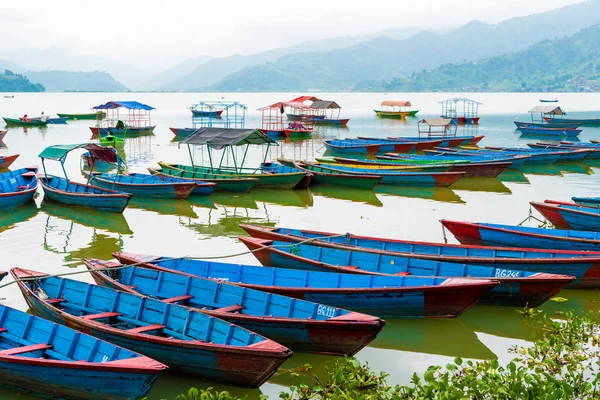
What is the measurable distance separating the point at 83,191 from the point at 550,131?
41900 millimetres

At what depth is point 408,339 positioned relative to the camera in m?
11.5

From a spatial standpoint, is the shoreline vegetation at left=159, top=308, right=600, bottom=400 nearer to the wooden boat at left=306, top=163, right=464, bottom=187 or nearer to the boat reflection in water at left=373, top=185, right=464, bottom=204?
the boat reflection in water at left=373, top=185, right=464, bottom=204

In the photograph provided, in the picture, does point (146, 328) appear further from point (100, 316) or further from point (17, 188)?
point (17, 188)

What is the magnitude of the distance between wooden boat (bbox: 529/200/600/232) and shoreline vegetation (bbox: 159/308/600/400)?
5578 millimetres

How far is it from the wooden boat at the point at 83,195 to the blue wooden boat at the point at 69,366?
38.8 ft

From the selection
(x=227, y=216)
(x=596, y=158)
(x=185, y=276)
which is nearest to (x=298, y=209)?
(x=227, y=216)

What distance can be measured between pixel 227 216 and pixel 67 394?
14138mm

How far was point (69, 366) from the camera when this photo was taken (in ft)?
26.6


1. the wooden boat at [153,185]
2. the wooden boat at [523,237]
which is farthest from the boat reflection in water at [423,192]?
the wooden boat at [523,237]

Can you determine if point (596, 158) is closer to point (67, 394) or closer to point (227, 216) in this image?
point (227, 216)

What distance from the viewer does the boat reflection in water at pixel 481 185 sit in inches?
1100

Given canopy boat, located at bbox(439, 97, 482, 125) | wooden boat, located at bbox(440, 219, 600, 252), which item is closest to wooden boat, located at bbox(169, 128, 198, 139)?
canopy boat, located at bbox(439, 97, 482, 125)

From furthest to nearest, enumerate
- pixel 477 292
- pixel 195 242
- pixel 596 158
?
pixel 596 158
pixel 195 242
pixel 477 292

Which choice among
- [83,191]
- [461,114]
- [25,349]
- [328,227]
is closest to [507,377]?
[25,349]
